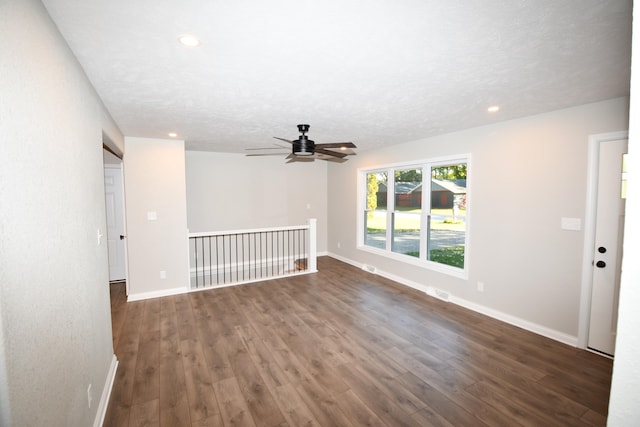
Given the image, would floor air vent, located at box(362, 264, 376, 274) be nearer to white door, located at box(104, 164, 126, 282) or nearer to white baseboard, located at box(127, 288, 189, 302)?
white baseboard, located at box(127, 288, 189, 302)

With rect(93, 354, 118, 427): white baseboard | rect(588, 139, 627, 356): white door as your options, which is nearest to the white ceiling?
rect(588, 139, 627, 356): white door

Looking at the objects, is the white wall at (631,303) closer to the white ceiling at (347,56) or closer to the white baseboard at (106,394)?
the white ceiling at (347,56)

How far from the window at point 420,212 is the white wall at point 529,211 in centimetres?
24

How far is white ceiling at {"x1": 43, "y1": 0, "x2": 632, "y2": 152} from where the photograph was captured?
1.45m

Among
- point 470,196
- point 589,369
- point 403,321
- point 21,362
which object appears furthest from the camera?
point 470,196

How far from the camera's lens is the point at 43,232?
126 centimetres

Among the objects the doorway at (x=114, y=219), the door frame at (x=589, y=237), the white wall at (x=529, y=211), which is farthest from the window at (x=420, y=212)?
the doorway at (x=114, y=219)

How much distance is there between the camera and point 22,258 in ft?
3.49

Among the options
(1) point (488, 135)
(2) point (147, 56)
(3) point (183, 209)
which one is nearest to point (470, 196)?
(1) point (488, 135)

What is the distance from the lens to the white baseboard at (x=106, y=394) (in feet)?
6.52

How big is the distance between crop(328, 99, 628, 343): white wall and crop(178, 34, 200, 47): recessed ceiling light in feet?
11.9

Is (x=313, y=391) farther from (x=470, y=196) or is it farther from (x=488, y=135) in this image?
(x=488, y=135)

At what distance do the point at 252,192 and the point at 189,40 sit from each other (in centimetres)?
504

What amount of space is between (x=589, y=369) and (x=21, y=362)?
159 inches
